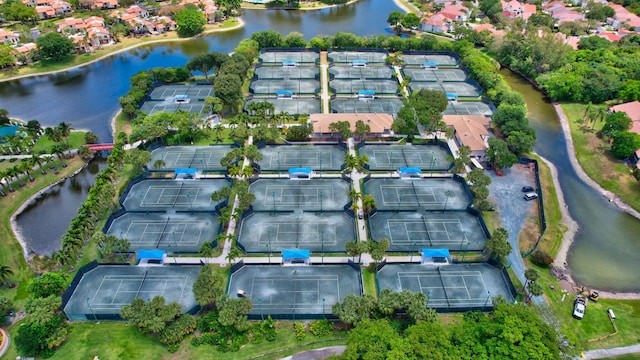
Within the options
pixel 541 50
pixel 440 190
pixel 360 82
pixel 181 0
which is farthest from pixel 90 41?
pixel 541 50

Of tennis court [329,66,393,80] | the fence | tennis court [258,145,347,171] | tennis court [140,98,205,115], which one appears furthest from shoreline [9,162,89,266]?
the fence

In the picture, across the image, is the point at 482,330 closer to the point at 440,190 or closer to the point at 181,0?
the point at 440,190

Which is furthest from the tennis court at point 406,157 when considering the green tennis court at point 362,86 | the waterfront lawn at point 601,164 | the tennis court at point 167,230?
the tennis court at point 167,230

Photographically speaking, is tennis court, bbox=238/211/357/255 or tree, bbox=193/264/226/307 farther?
tennis court, bbox=238/211/357/255

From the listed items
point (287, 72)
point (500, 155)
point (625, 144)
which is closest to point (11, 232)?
point (287, 72)

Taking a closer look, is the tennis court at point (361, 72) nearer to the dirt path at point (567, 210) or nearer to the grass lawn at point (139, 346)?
the dirt path at point (567, 210)

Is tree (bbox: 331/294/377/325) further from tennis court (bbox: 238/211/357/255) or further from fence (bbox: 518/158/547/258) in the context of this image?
fence (bbox: 518/158/547/258)
